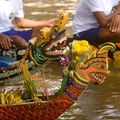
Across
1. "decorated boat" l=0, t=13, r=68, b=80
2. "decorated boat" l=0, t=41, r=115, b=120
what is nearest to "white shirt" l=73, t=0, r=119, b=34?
"decorated boat" l=0, t=13, r=68, b=80

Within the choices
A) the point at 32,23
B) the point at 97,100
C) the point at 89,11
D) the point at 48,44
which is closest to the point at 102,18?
the point at 89,11

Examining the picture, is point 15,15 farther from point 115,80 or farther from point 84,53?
point 84,53

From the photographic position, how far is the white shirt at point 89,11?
6.32 m

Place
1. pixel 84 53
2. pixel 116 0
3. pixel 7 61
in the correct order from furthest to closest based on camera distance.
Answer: pixel 116 0 < pixel 7 61 < pixel 84 53

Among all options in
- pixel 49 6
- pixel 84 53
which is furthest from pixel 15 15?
pixel 49 6

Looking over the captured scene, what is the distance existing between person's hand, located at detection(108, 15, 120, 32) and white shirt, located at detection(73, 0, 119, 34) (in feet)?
0.66

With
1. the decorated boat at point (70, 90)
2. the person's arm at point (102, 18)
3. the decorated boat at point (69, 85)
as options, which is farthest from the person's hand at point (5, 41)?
the person's arm at point (102, 18)

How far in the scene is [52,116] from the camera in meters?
4.32

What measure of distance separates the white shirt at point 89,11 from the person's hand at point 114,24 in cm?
20

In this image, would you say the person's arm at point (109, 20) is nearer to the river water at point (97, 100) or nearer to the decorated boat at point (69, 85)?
the river water at point (97, 100)

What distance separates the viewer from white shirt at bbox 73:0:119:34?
6320 millimetres

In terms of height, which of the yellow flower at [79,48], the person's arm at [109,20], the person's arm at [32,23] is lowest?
the yellow flower at [79,48]

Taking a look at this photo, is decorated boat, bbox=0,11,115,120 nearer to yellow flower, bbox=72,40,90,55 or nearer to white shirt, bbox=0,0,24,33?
yellow flower, bbox=72,40,90,55

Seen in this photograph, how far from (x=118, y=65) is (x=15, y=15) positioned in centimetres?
156
